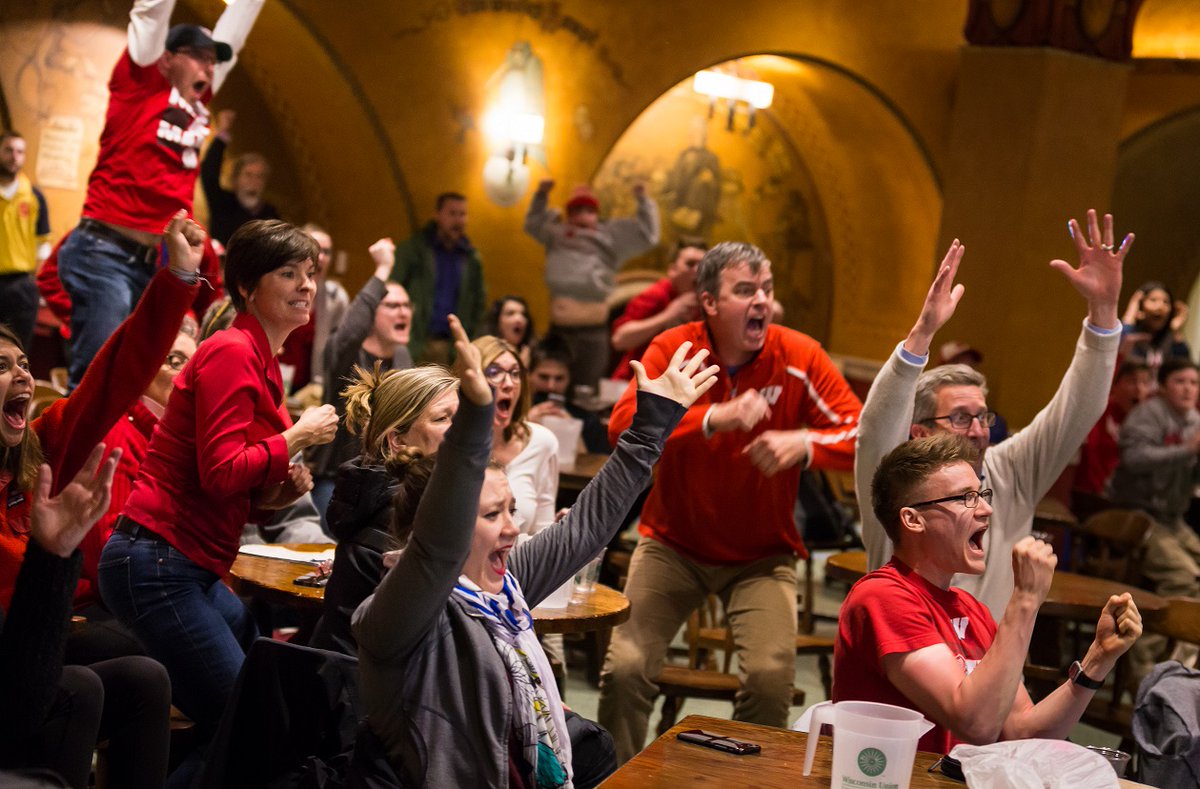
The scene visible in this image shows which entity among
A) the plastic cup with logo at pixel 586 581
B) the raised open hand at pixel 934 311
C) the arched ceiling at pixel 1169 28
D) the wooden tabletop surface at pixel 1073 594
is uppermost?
the arched ceiling at pixel 1169 28

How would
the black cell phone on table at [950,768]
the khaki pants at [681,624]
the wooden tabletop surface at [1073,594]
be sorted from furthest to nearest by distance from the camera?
the wooden tabletop surface at [1073,594] < the khaki pants at [681,624] < the black cell phone on table at [950,768]

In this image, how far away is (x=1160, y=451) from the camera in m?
7.59

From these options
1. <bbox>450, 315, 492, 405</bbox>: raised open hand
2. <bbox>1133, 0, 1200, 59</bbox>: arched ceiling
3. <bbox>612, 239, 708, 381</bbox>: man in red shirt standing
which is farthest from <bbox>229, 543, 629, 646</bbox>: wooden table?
<bbox>1133, 0, 1200, 59</bbox>: arched ceiling

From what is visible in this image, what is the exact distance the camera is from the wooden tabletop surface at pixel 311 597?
3420mm

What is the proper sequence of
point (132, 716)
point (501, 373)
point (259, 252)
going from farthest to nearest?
point (501, 373)
point (259, 252)
point (132, 716)

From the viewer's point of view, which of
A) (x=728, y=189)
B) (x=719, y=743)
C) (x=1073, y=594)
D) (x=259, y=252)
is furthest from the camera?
(x=728, y=189)

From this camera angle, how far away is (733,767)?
2.34 metres

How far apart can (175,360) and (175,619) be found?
1265mm

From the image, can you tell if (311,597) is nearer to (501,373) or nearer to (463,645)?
(463,645)

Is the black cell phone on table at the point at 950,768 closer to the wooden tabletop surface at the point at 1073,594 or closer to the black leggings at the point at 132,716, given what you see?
the black leggings at the point at 132,716

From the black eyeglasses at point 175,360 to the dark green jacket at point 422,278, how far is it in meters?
4.62

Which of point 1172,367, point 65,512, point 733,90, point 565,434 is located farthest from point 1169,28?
point 65,512

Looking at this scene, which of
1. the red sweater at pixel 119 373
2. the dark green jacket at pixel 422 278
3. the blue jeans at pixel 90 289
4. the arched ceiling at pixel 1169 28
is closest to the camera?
the red sweater at pixel 119 373

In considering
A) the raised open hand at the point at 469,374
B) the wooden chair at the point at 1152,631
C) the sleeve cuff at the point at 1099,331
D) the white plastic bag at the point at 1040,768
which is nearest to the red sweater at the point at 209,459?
the raised open hand at the point at 469,374
